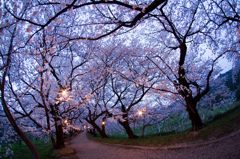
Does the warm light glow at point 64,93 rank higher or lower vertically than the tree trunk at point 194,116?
higher

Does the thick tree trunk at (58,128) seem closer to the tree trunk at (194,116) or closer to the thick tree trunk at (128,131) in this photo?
the thick tree trunk at (128,131)

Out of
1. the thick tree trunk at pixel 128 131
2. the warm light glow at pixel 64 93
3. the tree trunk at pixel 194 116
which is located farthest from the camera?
the thick tree trunk at pixel 128 131

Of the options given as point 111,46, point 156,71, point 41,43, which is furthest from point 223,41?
point 41,43

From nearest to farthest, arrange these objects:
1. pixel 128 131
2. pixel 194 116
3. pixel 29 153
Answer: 1. pixel 194 116
2. pixel 29 153
3. pixel 128 131

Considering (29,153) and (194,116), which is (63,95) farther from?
(194,116)

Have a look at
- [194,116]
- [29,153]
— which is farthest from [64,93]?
[29,153]

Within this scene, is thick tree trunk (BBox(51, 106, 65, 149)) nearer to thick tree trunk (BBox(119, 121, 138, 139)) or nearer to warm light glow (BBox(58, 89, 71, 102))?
warm light glow (BBox(58, 89, 71, 102))

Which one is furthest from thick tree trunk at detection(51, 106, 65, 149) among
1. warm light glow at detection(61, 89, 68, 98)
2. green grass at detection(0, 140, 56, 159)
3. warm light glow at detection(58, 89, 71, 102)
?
warm light glow at detection(61, 89, 68, 98)

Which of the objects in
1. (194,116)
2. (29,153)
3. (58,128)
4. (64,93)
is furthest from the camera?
(29,153)

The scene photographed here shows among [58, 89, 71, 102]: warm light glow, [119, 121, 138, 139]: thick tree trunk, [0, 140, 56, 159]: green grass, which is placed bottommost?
[0, 140, 56, 159]: green grass

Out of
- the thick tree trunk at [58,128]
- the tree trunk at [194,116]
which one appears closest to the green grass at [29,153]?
the thick tree trunk at [58,128]

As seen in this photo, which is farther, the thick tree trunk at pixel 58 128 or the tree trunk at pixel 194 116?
the thick tree trunk at pixel 58 128

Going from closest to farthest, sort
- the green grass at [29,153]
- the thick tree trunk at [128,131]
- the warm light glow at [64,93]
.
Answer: the warm light glow at [64,93] → the green grass at [29,153] → the thick tree trunk at [128,131]

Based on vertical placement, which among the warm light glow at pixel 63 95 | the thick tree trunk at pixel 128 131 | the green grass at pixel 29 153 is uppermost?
the warm light glow at pixel 63 95
